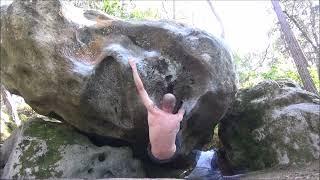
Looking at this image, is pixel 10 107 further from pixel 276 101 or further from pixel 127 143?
pixel 276 101

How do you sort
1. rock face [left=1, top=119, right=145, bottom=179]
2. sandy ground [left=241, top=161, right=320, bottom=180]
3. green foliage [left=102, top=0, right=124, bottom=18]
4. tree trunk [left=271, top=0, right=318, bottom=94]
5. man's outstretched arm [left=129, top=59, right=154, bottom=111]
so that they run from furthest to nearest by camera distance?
green foliage [left=102, top=0, right=124, bottom=18], tree trunk [left=271, top=0, right=318, bottom=94], rock face [left=1, top=119, right=145, bottom=179], man's outstretched arm [left=129, top=59, right=154, bottom=111], sandy ground [left=241, top=161, right=320, bottom=180]

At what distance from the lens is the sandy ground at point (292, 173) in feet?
21.9

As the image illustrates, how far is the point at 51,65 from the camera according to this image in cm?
806

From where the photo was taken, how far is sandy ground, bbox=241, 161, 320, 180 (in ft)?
21.9

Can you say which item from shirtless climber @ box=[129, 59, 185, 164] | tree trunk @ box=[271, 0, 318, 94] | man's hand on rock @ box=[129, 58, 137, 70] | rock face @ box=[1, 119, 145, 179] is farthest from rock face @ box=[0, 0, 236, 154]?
tree trunk @ box=[271, 0, 318, 94]

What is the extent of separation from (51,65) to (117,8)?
1101 cm

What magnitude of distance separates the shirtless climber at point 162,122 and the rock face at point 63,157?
1.36m

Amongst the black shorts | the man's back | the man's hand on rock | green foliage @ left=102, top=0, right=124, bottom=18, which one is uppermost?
the man's hand on rock

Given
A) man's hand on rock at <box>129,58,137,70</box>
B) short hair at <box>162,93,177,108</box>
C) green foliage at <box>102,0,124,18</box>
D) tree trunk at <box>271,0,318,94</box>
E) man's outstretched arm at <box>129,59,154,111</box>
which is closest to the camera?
short hair at <box>162,93,177,108</box>

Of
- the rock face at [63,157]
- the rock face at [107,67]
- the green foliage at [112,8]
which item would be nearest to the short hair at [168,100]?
the rock face at [107,67]

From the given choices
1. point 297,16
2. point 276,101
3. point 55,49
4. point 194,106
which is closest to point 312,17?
point 297,16

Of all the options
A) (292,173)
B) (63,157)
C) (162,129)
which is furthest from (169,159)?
(292,173)

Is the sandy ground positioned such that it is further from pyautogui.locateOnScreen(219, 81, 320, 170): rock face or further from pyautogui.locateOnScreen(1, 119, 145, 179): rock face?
pyautogui.locateOnScreen(1, 119, 145, 179): rock face

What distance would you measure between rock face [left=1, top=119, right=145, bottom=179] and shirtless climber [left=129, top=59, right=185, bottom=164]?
1362 millimetres
